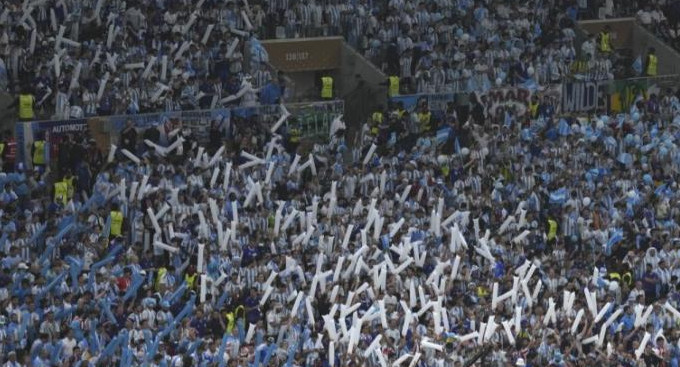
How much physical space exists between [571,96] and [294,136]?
25.7 ft

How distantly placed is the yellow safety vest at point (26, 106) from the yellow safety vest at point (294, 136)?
6.06m

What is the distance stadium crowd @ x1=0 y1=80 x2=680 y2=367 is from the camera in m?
44.4

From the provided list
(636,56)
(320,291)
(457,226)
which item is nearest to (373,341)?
(320,291)

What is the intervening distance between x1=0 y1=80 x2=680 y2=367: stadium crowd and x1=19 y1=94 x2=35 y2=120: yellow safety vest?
916 mm

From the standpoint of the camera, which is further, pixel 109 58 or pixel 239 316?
pixel 109 58

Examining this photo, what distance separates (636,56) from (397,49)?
310 inches

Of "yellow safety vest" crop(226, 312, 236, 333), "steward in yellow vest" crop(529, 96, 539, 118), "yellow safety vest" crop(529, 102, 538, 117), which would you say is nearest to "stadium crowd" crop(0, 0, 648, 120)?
"steward in yellow vest" crop(529, 96, 539, 118)

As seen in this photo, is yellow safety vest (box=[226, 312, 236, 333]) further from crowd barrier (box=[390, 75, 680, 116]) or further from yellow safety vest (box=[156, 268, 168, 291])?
crowd barrier (box=[390, 75, 680, 116])

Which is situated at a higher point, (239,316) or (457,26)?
(457,26)

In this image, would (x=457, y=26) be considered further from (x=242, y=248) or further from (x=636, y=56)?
(x=242, y=248)

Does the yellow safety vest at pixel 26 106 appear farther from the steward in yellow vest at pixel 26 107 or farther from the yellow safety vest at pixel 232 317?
the yellow safety vest at pixel 232 317

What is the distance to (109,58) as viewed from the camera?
50.0 metres

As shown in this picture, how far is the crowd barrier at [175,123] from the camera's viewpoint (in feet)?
159

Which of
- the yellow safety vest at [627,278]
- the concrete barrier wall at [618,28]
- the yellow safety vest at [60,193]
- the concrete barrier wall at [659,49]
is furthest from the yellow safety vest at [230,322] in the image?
the concrete barrier wall at [659,49]
